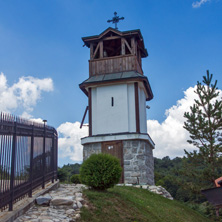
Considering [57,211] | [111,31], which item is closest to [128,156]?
[111,31]

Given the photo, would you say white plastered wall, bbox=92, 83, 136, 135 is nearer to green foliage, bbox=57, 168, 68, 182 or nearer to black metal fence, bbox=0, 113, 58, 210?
green foliage, bbox=57, 168, 68, 182

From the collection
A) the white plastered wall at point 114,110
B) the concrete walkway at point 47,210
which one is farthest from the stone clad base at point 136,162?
the concrete walkway at point 47,210

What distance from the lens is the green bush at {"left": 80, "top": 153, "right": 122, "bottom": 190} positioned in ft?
30.9

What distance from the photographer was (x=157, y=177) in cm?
3559

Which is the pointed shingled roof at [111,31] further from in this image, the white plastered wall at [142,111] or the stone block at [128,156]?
the stone block at [128,156]

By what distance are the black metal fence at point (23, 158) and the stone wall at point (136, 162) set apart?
6.31 meters

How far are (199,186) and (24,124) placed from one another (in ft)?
51.2

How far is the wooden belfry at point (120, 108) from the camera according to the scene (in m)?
16.3

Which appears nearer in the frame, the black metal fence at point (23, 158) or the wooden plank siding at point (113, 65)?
the black metal fence at point (23, 158)

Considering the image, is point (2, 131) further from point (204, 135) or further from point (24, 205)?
point (204, 135)

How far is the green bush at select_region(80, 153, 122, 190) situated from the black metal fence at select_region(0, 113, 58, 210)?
4.24ft

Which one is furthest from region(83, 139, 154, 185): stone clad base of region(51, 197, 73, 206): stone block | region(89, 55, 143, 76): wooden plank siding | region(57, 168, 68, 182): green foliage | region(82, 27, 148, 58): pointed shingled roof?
region(51, 197, 73, 206): stone block

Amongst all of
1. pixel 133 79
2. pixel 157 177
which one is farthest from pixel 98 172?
pixel 157 177

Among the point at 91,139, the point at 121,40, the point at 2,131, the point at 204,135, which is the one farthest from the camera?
the point at 204,135
